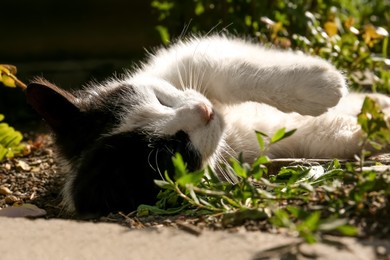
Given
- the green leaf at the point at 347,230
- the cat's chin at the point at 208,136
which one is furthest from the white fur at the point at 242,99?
the green leaf at the point at 347,230

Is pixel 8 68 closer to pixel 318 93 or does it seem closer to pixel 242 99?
pixel 242 99

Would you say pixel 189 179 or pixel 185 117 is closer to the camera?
pixel 189 179

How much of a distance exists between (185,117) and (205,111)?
0.26ft

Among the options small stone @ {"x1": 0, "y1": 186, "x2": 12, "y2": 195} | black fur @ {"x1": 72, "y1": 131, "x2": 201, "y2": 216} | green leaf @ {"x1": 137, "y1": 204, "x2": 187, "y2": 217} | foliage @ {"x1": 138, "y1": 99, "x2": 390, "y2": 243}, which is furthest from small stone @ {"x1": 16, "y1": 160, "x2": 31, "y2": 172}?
foliage @ {"x1": 138, "y1": 99, "x2": 390, "y2": 243}

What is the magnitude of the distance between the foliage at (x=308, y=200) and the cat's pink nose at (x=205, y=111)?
35cm

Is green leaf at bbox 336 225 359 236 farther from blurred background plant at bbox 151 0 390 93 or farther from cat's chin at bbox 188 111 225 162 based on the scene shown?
blurred background plant at bbox 151 0 390 93

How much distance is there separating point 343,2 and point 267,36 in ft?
3.10

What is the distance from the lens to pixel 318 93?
2.42 meters

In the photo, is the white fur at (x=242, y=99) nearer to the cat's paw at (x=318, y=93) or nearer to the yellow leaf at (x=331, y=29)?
the cat's paw at (x=318, y=93)

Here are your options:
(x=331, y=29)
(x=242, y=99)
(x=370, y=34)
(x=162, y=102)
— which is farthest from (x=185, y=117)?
(x=331, y=29)

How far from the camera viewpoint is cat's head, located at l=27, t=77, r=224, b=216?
7.60 feet

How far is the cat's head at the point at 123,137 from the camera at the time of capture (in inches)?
91.2

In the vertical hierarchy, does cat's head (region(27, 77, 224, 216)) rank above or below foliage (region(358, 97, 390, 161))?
below

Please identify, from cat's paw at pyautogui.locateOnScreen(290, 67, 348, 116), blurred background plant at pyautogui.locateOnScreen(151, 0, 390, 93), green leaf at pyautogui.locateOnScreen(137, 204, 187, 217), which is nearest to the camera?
green leaf at pyautogui.locateOnScreen(137, 204, 187, 217)
